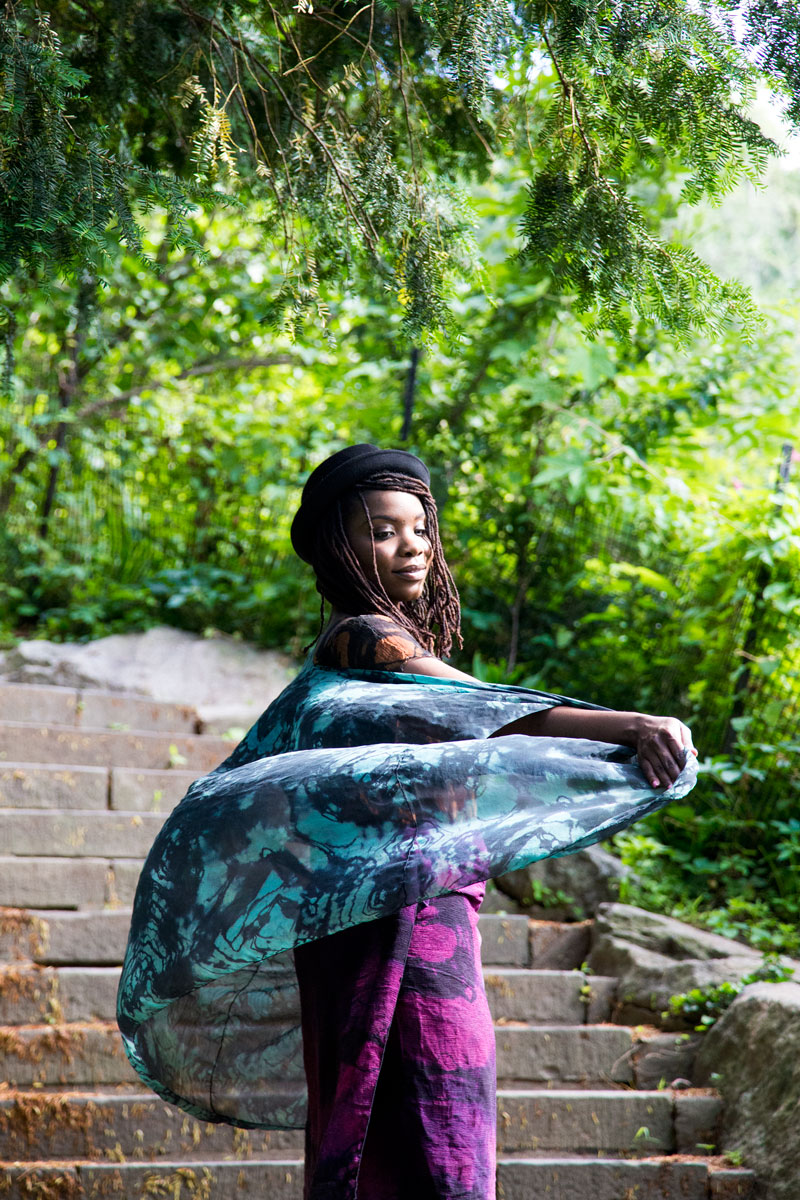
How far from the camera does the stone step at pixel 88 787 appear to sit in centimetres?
405

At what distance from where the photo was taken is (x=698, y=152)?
193cm

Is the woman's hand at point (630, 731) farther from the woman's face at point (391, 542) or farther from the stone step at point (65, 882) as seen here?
the stone step at point (65, 882)

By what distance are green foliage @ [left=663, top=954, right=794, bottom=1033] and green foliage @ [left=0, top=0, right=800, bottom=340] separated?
2234mm

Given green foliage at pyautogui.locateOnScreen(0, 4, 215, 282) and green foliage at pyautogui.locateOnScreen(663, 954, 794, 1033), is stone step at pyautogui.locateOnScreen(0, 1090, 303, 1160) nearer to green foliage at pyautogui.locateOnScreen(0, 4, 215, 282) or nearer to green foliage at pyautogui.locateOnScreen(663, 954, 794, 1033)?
green foliage at pyautogui.locateOnScreen(663, 954, 794, 1033)

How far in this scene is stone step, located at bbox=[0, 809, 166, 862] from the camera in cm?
376

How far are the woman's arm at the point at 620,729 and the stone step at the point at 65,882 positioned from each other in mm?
2348

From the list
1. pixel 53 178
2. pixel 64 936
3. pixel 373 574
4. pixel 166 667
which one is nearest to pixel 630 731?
pixel 373 574

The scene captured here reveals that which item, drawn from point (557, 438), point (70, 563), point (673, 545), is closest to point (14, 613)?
point (70, 563)

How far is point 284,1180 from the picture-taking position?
2658 millimetres

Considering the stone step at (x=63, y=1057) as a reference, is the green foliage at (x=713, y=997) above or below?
above

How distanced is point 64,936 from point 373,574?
7.41 ft

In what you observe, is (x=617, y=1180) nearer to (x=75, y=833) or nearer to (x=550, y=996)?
(x=550, y=996)

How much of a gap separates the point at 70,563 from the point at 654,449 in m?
4.40

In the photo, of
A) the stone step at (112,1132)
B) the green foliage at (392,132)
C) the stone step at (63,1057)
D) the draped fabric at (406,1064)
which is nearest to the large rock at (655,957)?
the stone step at (112,1132)
